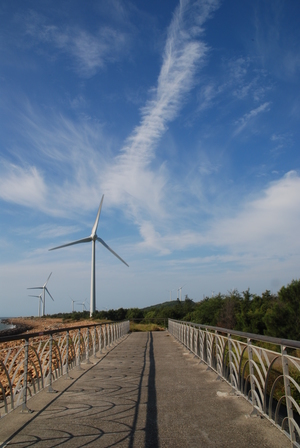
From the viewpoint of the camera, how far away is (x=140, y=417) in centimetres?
466

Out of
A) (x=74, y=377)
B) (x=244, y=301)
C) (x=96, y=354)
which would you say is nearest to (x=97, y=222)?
(x=244, y=301)

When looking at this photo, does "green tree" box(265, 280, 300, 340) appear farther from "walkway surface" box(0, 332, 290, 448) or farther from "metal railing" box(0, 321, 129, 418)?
"walkway surface" box(0, 332, 290, 448)

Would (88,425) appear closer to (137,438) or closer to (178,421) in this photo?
(137,438)

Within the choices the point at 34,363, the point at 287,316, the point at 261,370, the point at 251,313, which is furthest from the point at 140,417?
the point at 251,313

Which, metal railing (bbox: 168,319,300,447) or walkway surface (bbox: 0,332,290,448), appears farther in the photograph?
walkway surface (bbox: 0,332,290,448)

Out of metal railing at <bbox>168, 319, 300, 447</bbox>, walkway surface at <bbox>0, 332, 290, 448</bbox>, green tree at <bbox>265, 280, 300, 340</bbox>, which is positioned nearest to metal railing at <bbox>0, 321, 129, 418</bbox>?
walkway surface at <bbox>0, 332, 290, 448</bbox>

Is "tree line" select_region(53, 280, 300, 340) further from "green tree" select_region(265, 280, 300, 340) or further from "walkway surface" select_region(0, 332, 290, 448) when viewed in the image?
"walkway surface" select_region(0, 332, 290, 448)

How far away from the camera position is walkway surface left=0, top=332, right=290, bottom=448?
385 cm

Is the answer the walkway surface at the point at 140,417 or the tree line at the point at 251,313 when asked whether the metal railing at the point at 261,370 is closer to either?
the walkway surface at the point at 140,417

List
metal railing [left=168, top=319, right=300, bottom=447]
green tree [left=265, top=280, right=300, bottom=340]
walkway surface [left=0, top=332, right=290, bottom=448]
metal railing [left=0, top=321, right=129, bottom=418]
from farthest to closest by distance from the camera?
green tree [left=265, top=280, right=300, bottom=340] < metal railing [left=0, top=321, right=129, bottom=418] < walkway surface [left=0, top=332, right=290, bottom=448] < metal railing [left=168, top=319, right=300, bottom=447]

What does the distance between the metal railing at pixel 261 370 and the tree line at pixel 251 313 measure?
20929 mm

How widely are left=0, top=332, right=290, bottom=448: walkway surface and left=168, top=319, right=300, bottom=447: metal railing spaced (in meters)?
0.16

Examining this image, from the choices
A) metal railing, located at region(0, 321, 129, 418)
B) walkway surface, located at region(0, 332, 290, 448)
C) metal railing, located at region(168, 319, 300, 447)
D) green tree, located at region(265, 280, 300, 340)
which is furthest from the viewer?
green tree, located at region(265, 280, 300, 340)

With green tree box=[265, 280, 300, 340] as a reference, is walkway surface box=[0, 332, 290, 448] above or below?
below
